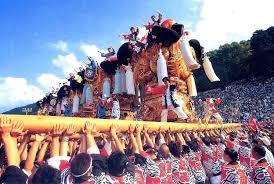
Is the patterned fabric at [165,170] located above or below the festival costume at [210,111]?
below

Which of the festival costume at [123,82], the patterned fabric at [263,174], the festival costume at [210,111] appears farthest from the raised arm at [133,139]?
the festival costume at [210,111]

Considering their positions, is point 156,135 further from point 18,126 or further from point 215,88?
point 215,88

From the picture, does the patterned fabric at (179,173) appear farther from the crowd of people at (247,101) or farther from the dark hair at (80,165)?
the crowd of people at (247,101)

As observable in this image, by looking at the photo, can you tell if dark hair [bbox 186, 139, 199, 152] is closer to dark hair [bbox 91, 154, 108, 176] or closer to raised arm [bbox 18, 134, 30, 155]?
dark hair [bbox 91, 154, 108, 176]

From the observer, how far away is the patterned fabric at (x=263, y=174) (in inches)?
203

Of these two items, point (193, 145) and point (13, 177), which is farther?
point (193, 145)

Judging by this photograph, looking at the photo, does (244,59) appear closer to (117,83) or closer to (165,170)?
(117,83)

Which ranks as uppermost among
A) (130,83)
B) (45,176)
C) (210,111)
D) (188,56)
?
(188,56)

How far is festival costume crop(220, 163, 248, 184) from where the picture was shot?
16.0 ft

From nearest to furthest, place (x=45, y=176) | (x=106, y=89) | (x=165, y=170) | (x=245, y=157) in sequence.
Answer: (x=45, y=176) → (x=165, y=170) → (x=245, y=157) → (x=106, y=89)

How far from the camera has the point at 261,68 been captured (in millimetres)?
48469

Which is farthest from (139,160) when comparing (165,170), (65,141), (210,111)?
(210,111)

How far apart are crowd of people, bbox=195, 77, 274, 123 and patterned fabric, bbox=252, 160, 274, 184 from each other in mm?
19614

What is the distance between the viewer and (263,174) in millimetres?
5207
